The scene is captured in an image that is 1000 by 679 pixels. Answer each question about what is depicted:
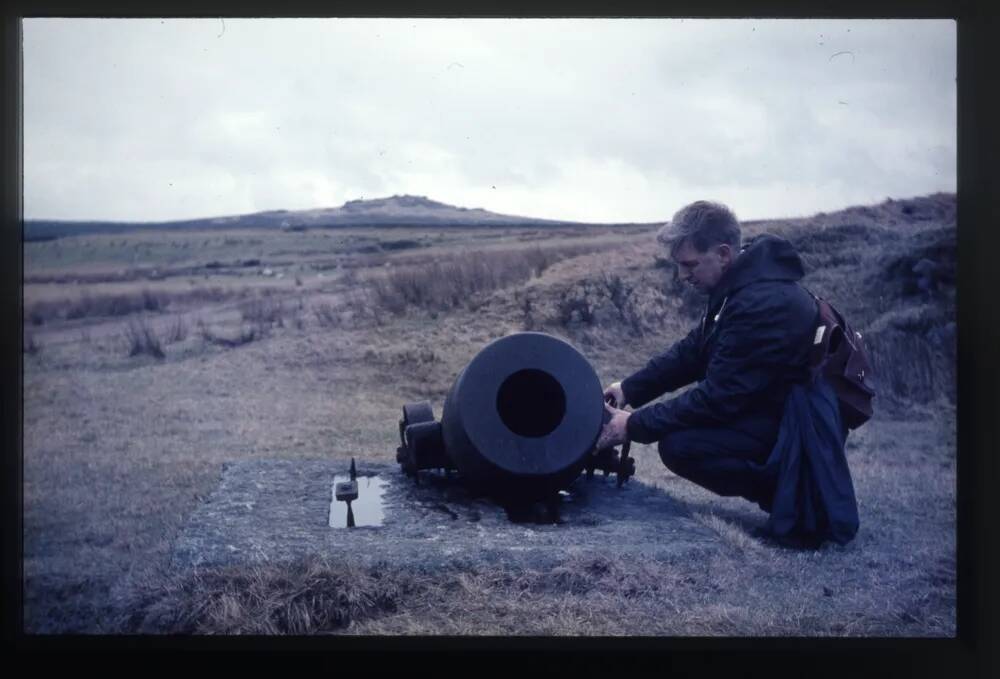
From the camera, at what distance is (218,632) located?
4.53 meters

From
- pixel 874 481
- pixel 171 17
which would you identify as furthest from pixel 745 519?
pixel 171 17

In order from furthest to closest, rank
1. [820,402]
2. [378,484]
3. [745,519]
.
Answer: [378,484] < [745,519] < [820,402]

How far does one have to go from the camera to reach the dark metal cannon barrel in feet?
17.7

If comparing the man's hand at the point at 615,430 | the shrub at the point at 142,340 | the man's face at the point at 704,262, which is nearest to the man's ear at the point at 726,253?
the man's face at the point at 704,262

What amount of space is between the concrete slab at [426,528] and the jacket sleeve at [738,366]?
623 millimetres

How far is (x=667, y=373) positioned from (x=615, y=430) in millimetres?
677

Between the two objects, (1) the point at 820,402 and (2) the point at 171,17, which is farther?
(1) the point at 820,402

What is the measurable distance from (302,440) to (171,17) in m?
5.37

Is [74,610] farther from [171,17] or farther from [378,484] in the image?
[171,17]

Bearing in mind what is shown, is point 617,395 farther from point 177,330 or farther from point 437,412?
point 177,330

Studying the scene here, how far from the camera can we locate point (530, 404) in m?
6.01

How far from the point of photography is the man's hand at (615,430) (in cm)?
571

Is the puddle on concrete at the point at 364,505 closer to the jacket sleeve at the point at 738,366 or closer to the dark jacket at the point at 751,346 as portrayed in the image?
the dark jacket at the point at 751,346

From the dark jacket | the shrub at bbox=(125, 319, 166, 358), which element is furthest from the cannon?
the shrub at bbox=(125, 319, 166, 358)
